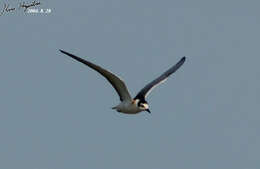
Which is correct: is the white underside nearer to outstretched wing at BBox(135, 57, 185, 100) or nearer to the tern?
the tern

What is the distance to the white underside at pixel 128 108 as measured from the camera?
31609 mm

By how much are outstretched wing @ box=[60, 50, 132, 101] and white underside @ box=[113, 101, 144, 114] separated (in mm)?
173

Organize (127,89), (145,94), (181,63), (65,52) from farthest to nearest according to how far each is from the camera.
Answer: (181,63) < (145,94) < (127,89) < (65,52)

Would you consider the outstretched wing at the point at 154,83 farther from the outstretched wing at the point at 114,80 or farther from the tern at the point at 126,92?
the outstretched wing at the point at 114,80

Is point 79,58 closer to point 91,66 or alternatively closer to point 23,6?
point 91,66

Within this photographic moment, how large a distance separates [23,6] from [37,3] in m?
0.79

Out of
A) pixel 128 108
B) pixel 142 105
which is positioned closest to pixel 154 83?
pixel 142 105

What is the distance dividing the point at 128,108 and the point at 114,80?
65.0 inches

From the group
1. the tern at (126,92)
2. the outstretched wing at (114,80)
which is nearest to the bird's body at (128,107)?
the tern at (126,92)

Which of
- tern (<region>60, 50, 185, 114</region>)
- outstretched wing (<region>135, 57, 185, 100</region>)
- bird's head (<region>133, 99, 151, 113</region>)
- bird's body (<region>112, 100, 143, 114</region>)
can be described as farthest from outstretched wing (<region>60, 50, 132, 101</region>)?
outstretched wing (<region>135, 57, 185, 100</region>)

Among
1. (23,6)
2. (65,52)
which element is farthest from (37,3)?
(65,52)

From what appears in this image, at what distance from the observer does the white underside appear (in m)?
31.6

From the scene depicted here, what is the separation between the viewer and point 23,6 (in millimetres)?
32531

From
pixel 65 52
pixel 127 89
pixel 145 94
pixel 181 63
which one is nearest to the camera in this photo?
pixel 65 52
